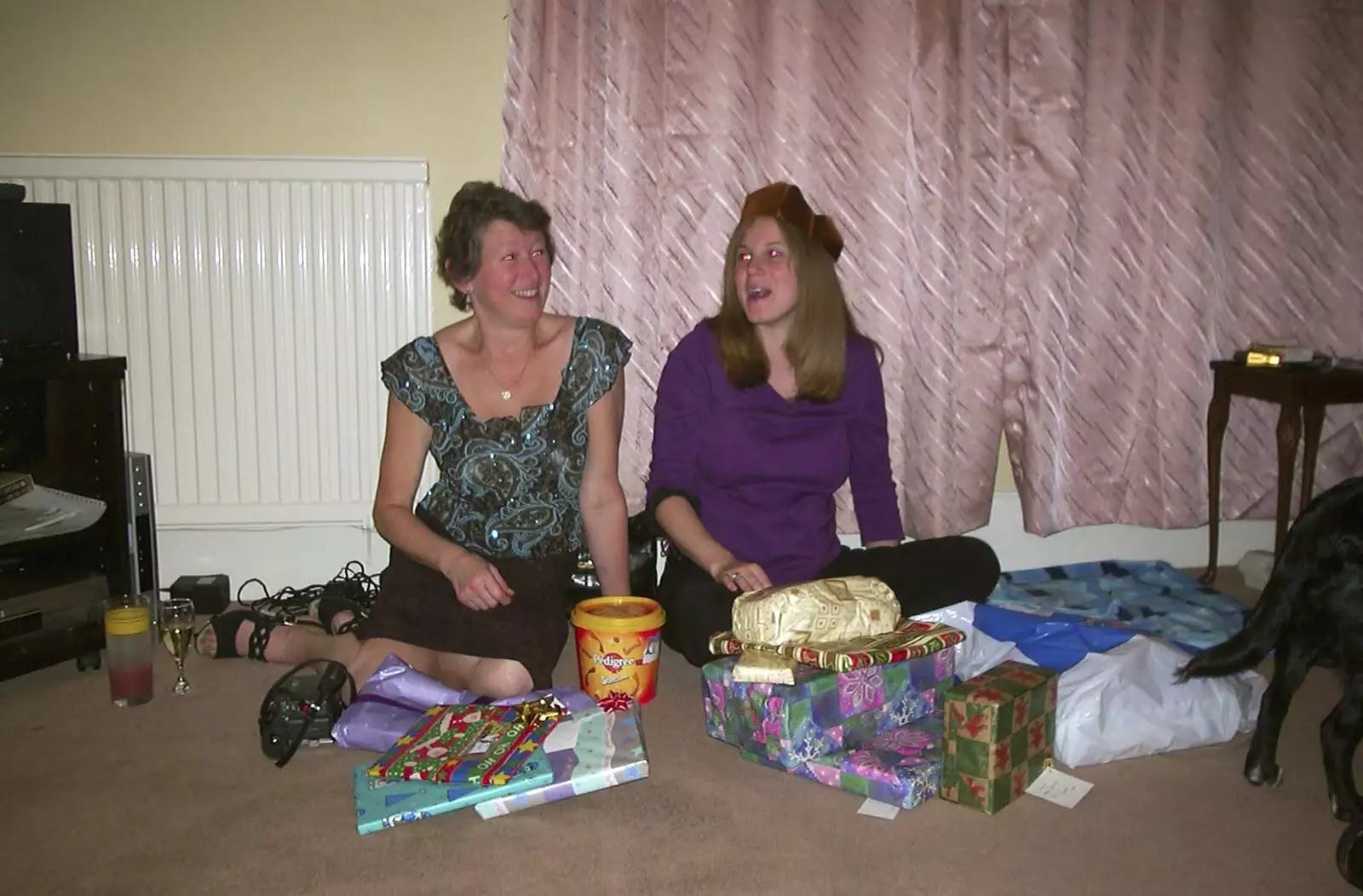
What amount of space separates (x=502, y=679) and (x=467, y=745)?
278 millimetres

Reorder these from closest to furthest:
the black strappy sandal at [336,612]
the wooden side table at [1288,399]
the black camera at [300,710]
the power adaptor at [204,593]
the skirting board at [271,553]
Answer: the black camera at [300,710] → the black strappy sandal at [336,612] → the wooden side table at [1288,399] → the power adaptor at [204,593] → the skirting board at [271,553]

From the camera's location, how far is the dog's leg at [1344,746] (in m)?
1.49

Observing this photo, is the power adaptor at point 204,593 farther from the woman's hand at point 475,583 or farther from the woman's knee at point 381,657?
the woman's hand at point 475,583

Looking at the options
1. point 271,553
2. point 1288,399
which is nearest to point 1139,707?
point 1288,399

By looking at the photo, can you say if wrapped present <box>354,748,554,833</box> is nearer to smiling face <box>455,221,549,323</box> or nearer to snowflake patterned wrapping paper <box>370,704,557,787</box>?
snowflake patterned wrapping paper <box>370,704,557,787</box>

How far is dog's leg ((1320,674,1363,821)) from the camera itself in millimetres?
1492

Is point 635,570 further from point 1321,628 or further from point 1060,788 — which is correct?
point 1321,628

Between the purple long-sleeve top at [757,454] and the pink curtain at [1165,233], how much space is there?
2.35ft

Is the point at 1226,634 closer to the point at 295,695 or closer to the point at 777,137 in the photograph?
the point at 777,137

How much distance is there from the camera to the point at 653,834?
151 centimetres

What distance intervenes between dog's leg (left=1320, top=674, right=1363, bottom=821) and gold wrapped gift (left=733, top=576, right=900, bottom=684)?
26.0 inches

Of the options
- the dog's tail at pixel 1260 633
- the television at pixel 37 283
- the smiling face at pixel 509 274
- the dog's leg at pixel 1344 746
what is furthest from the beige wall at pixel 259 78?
the dog's leg at pixel 1344 746

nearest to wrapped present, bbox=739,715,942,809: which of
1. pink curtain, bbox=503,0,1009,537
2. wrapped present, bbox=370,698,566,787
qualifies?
wrapped present, bbox=370,698,566,787

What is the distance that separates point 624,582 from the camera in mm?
2094
